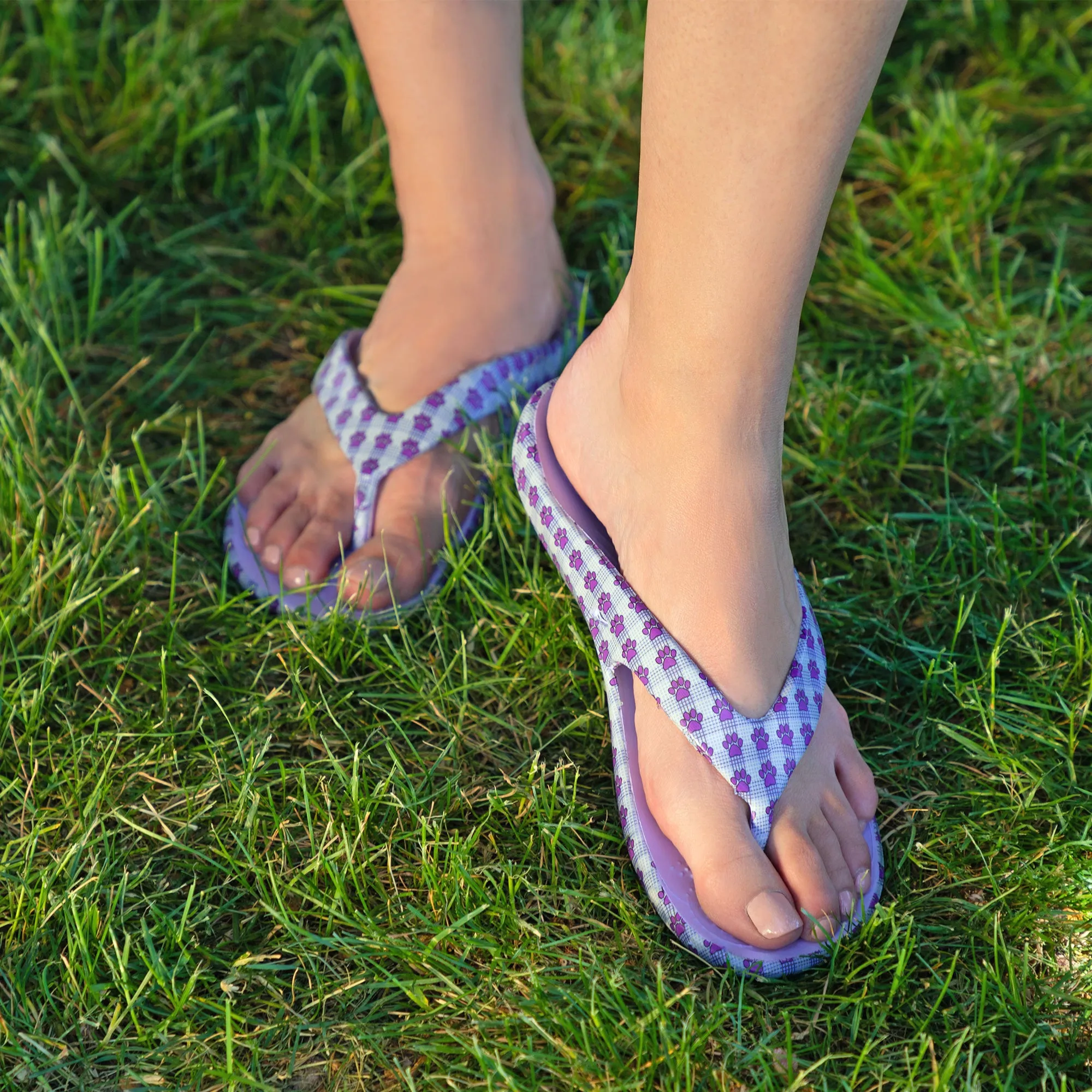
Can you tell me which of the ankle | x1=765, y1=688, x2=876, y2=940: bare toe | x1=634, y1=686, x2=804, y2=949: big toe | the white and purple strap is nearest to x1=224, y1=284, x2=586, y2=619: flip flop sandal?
the white and purple strap

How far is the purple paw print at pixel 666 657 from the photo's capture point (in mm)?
1270

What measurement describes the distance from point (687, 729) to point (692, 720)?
1 cm

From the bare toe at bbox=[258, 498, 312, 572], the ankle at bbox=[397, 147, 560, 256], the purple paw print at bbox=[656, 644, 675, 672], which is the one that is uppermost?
the ankle at bbox=[397, 147, 560, 256]

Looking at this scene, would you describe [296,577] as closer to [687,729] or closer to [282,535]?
[282,535]

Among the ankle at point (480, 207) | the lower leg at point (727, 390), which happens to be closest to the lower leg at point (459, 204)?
the ankle at point (480, 207)

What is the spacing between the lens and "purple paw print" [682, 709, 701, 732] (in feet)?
4.11

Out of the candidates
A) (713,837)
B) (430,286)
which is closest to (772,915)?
(713,837)

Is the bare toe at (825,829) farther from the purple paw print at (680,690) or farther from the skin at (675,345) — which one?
the purple paw print at (680,690)

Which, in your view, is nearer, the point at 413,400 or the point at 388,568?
the point at 388,568

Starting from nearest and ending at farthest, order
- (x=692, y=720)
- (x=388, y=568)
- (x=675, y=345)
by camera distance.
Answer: (x=675, y=345) < (x=692, y=720) < (x=388, y=568)

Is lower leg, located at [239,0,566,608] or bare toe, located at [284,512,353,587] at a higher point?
lower leg, located at [239,0,566,608]

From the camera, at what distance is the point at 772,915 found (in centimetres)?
118

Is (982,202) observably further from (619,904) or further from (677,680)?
(619,904)

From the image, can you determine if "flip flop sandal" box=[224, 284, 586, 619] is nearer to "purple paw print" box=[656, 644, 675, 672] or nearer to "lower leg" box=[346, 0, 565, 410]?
"lower leg" box=[346, 0, 565, 410]
